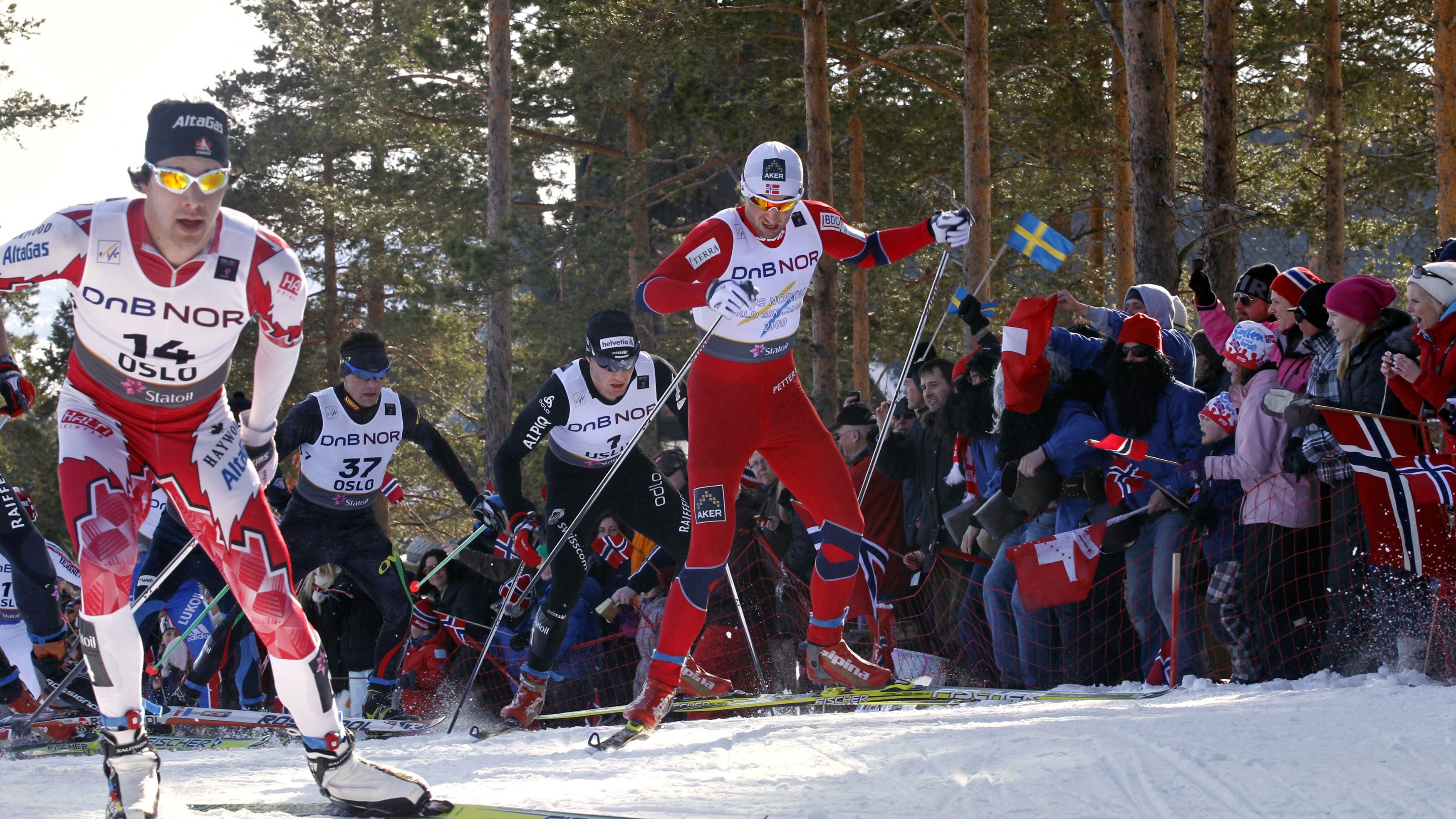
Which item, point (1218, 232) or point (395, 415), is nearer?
point (395, 415)

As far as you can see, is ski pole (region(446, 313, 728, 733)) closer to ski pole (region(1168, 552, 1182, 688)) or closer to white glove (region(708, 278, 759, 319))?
white glove (region(708, 278, 759, 319))

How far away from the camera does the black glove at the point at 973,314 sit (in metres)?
6.19

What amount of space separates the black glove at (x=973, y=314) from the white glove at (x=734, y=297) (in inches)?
63.2

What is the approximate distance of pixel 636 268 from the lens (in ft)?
62.4

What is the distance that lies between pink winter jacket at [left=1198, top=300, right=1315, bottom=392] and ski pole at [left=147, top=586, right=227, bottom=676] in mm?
5917

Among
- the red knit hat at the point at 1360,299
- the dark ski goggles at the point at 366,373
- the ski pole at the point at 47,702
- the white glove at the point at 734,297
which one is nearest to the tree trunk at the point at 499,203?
the dark ski goggles at the point at 366,373

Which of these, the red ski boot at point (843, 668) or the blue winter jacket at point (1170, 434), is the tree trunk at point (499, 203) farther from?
the blue winter jacket at point (1170, 434)

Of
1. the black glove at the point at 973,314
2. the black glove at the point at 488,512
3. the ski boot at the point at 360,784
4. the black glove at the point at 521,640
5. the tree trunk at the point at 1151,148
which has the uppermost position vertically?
the tree trunk at the point at 1151,148

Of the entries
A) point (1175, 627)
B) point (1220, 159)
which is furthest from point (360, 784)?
point (1220, 159)

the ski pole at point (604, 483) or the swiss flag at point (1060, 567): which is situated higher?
the ski pole at point (604, 483)

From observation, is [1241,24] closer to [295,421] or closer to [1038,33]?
[1038,33]

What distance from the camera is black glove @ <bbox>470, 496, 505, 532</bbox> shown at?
6625 mm

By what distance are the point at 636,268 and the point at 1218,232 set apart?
11383 millimetres

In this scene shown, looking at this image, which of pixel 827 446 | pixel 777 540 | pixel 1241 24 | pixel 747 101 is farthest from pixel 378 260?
pixel 827 446
